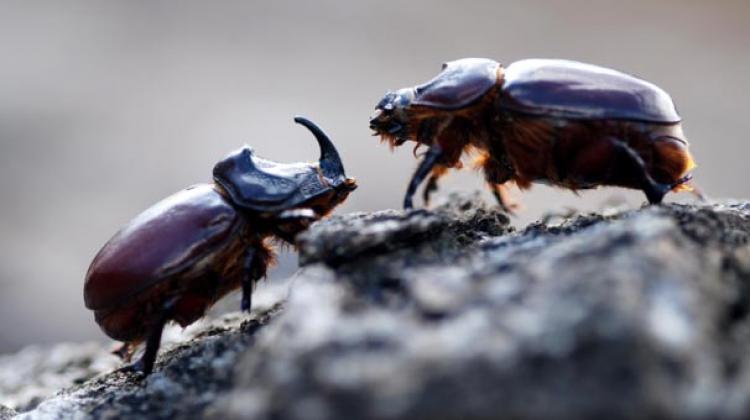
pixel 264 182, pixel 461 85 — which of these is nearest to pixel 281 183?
pixel 264 182

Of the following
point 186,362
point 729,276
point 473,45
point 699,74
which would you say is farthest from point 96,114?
point 729,276

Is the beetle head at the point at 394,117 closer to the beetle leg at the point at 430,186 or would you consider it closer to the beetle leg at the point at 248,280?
the beetle leg at the point at 430,186

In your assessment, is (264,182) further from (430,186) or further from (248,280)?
(430,186)

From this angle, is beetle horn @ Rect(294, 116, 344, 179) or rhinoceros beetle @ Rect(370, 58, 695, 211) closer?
rhinoceros beetle @ Rect(370, 58, 695, 211)

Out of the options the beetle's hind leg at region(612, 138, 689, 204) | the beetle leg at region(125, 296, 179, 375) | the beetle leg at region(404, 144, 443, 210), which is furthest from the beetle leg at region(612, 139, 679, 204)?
the beetle leg at region(125, 296, 179, 375)

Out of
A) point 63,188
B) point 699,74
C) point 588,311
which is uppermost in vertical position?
point 588,311

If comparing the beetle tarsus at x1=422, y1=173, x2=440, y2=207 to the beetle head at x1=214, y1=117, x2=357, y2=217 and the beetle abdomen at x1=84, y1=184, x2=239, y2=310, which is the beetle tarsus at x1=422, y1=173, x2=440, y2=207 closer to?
the beetle head at x1=214, y1=117, x2=357, y2=217

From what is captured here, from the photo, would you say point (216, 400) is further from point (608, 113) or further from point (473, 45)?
point (473, 45)
